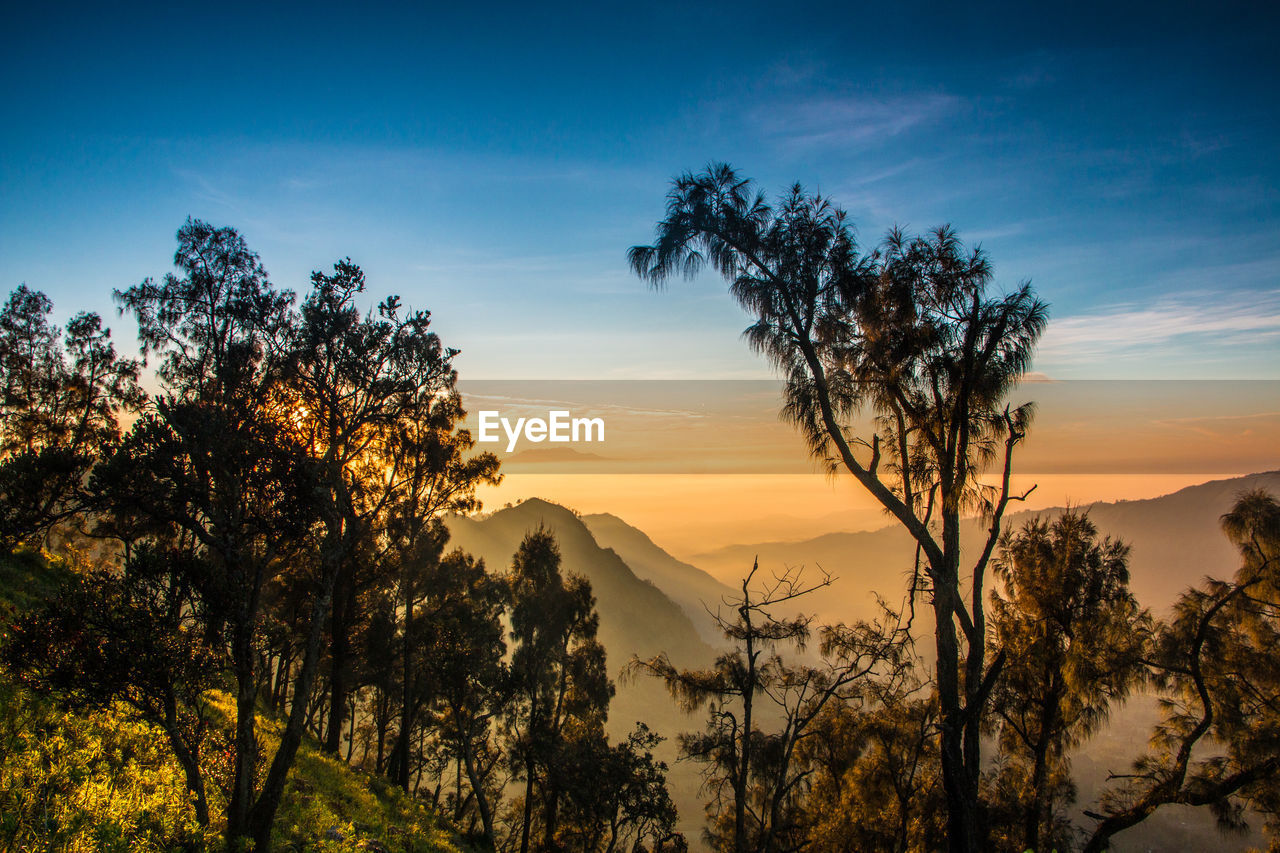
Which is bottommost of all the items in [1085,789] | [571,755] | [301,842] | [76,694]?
[1085,789]

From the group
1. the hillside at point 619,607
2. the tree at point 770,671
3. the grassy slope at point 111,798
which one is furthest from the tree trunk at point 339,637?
the hillside at point 619,607

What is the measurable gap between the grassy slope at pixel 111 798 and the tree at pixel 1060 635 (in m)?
14.3

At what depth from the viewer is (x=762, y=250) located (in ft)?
34.1

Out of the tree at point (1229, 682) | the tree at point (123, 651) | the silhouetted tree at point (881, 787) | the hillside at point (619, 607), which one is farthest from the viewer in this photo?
the hillside at point (619, 607)

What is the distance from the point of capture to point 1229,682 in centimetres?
1205

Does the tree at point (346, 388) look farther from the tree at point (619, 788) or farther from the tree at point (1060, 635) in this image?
the tree at point (1060, 635)

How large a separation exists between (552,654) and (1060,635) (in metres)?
17.3

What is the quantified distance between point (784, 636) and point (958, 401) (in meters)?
5.59

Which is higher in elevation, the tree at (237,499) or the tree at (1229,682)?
the tree at (237,499)

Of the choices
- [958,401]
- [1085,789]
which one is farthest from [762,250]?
[1085,789]

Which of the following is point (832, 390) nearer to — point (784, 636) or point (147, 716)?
point (784, 636)

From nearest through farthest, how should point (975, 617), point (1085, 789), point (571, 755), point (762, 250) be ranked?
1. point (975, 617)
2. point (762, 250)
3. point (571, 755)
4. point (1085, 789)

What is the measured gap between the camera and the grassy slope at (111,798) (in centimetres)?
617

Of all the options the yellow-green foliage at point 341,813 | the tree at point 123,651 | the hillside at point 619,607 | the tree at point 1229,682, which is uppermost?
the tree at point 123,651
